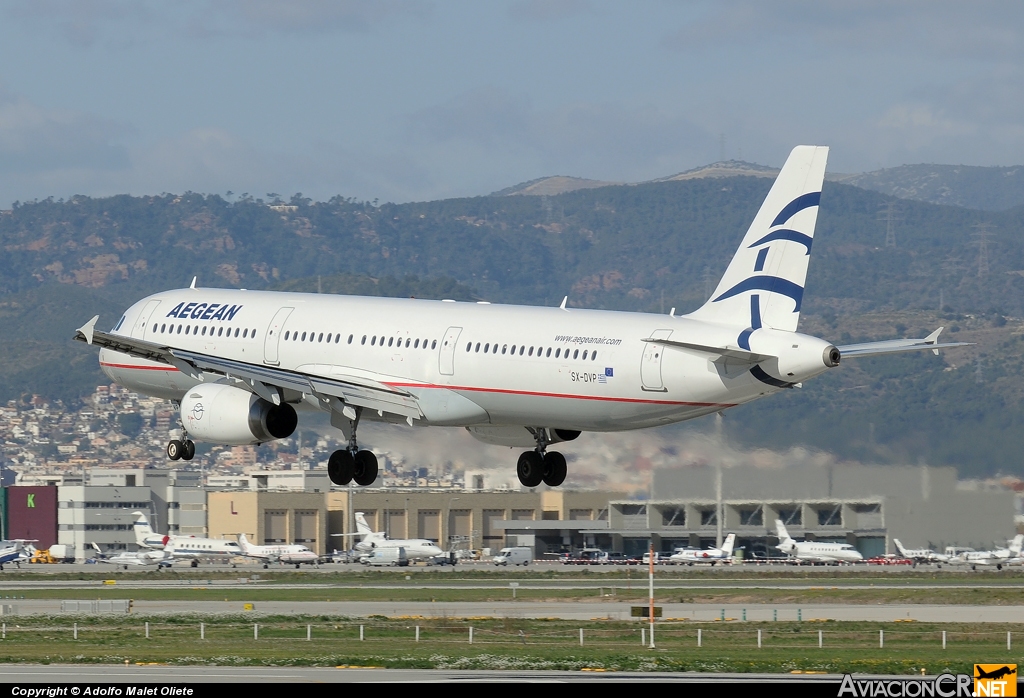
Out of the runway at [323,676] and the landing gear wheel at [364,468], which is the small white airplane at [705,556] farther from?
the runway at [323,676]

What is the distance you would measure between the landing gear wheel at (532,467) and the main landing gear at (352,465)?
189 inches

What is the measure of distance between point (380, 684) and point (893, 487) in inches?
2307

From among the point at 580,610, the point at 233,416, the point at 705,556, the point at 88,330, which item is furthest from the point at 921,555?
the point at 88,330

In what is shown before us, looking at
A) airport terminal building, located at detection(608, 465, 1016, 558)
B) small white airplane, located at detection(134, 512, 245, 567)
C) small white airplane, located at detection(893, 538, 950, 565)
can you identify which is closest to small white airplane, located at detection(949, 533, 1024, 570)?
small white airplane, located at detection(893, 538, 950, 565)

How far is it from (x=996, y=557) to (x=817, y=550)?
24563mm

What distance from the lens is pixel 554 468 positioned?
181 feet

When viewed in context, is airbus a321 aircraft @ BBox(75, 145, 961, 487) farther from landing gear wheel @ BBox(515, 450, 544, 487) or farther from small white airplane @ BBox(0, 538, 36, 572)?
small white airplane @ BBox(0, 538, 36, 572)

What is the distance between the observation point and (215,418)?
53562 mm

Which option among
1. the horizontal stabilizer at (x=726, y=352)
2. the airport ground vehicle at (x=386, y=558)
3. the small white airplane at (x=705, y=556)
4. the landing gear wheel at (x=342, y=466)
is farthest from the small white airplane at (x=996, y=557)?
the horizontal stabilizer at (x=726, y=352)

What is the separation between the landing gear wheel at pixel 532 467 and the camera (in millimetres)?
55312

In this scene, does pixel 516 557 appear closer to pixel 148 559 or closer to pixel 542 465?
pixel 148 559

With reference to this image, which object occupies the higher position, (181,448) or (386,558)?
(181,448)

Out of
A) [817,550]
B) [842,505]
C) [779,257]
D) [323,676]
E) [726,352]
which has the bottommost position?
[817,550]

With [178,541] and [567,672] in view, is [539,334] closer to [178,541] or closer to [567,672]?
[567,672]
